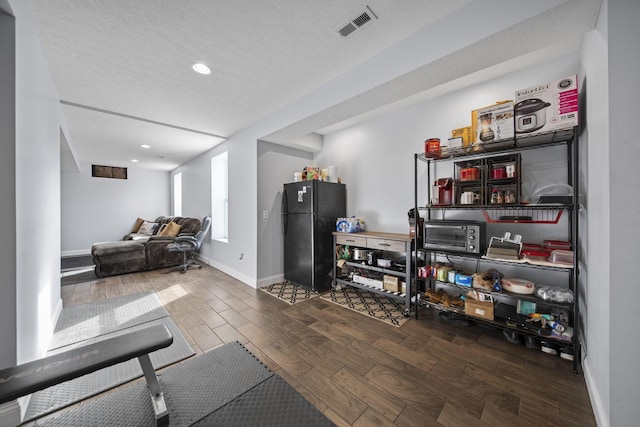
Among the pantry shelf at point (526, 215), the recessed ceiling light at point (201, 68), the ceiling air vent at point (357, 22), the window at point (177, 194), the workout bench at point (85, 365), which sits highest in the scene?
the ceiling air vent at point (357, 22)

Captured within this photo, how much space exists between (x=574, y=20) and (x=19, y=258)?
3520 mm

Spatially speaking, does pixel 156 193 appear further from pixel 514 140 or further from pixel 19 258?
pixel 514 140

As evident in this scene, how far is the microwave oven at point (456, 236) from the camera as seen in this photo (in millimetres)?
2178

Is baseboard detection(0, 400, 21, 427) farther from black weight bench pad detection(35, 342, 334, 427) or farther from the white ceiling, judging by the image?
the white ceiling

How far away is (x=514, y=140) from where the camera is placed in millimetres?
1961

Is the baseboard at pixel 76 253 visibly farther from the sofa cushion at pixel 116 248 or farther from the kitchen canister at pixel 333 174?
the kitchen canister at pixel 333 174

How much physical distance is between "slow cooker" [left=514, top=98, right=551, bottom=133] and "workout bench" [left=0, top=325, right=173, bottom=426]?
9.60 feet

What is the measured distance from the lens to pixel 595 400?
1.36 meters

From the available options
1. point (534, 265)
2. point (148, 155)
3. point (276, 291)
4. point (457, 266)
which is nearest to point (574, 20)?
point (534, 265)

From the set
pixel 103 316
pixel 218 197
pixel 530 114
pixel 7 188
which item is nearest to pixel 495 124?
pixel 530 114

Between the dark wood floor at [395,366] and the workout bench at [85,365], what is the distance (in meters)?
0.70

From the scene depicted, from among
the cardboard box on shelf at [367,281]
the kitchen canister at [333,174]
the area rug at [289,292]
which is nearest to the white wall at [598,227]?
the cardboard box on shelf at [367,281]

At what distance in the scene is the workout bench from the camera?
951mm

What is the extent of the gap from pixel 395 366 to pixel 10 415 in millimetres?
2346
